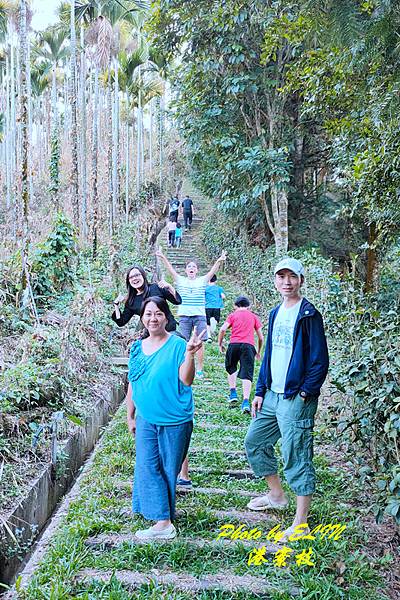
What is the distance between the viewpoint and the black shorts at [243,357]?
6.27 meters

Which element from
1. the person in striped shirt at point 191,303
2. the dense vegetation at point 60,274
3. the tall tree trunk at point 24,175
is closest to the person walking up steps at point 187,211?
the dense vegetation at point 60,274

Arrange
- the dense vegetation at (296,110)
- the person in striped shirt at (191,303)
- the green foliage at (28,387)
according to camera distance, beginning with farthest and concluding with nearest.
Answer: the person in striped shirt at (191,303) → the green foliage at (28,387) → the dense vegetation at (296,110)

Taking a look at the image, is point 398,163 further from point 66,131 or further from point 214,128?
point 66,131

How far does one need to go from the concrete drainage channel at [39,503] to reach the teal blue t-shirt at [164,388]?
3.71 ft

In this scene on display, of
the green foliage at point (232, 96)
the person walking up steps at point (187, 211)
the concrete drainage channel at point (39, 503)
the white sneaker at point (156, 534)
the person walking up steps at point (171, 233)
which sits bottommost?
the concrete drainage channel at point (39, 503)

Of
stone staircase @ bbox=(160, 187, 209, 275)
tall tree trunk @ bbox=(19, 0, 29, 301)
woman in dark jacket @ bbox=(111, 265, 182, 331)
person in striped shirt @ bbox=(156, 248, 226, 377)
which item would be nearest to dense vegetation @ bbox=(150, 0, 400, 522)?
stone staircase @ bbox=(160, 187, 209, 275)

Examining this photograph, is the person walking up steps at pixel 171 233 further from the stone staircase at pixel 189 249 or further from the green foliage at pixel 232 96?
the green foliage at pixel 232 96

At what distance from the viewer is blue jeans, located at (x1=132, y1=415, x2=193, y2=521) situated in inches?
136

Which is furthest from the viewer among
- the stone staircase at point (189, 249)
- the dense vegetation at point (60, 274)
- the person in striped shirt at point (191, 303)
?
the stone staircase at point (189, 249)

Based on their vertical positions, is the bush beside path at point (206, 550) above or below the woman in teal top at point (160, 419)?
below

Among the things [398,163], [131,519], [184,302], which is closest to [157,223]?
[184,302]

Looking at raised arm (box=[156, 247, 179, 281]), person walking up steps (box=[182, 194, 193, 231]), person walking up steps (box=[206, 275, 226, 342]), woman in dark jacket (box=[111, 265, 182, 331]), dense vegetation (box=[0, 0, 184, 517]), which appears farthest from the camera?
person walking up steps (box=[182, 194, 193, 231])

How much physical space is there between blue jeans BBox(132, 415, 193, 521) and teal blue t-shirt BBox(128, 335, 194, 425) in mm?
61

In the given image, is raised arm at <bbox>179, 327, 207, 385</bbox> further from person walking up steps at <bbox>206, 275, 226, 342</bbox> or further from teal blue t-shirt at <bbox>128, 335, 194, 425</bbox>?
person walking up steps at <bbox>206, 275, 226, 342</bbox>
